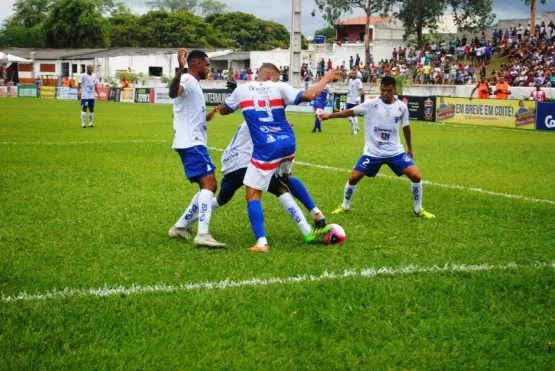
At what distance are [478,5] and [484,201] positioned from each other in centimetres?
5901

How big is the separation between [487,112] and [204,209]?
91.7 feet

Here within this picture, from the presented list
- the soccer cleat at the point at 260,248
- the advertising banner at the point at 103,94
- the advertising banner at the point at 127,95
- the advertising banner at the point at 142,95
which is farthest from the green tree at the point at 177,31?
the soccer cleat at the point at 260,248

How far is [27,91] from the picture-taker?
64.3 metres

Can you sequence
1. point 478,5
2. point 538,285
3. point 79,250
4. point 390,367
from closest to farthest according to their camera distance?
point 390,367 → point 538,285 → point 79,250 → point 478,5

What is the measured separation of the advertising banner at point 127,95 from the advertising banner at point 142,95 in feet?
1.84

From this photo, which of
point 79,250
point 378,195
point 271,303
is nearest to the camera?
point 271,303

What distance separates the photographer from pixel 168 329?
17.4 feet

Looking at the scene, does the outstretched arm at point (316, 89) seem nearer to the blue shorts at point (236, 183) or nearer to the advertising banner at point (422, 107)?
the blue shorts at point (236, 183)

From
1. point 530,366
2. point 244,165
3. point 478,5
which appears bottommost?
point 530,366

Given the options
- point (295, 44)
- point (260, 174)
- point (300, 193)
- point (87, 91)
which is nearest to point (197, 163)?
point (260, 174)

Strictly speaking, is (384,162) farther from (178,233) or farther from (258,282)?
(258,282)

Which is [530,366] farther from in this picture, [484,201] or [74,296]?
[484,201]

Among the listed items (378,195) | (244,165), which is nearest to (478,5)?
(378,195)

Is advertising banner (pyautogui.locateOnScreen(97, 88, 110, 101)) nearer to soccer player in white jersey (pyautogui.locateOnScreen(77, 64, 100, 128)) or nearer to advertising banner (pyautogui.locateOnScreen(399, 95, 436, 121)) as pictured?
advertising banner (pyautogui.locateOnScreen(399, 95, 436, 121))
